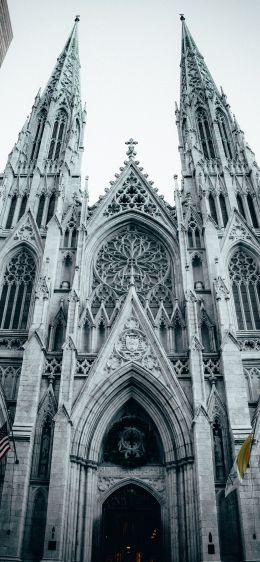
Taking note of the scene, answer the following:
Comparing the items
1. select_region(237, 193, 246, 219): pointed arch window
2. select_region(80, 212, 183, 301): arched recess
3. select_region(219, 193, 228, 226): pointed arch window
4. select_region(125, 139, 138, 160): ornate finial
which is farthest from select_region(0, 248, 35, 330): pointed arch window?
select_region(237, 193, 246, 219): pointed arch window

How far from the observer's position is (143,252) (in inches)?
910

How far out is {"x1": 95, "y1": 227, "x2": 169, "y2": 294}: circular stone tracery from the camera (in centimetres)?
2189

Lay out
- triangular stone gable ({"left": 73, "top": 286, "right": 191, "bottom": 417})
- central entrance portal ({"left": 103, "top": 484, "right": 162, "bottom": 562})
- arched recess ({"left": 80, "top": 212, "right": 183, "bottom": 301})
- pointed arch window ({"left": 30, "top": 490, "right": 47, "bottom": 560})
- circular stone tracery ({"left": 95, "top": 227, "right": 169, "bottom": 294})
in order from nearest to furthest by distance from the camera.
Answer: pointed arch window ({"left": 30, "top": 490, "right": 47, "bottom": 560})
central entrance portal ({"left": 103, "top": 484, "right": 162, "bottom": 562})
triangular stone gable ({"left": 73, "top": 286, "right": 191, "bottom": 417})
arched recess ({"left": 80, "top": 212, "right": 183, "bottom": 301})
circular stone tracery ({"left": 95, "top": 227, "right": 169, "bottom": 294})

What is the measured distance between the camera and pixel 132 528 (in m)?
16.4

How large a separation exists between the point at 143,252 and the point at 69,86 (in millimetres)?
16155

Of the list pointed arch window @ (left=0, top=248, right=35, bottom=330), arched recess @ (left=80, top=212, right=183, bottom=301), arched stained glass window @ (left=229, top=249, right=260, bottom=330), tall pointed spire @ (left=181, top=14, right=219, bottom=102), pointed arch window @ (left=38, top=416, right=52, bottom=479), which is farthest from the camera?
tall pointed spire @ (left=181, top=14, right=219, bottom=102)

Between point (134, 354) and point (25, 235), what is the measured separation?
8763 millimetres

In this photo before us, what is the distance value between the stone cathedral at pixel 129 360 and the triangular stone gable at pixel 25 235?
0.24 feet

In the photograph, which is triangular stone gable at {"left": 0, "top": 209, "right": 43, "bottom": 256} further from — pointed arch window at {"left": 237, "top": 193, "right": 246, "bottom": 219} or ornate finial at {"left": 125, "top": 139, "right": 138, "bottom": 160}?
pointed arch window at {"left": 237, "top": 193, "right": 246, "bottom": 219}

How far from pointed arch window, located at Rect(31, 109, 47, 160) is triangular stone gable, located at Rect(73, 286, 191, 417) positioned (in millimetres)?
12786

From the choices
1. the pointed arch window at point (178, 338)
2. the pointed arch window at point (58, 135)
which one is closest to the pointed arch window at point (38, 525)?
Result: the pointed arch window at point (178, 338)

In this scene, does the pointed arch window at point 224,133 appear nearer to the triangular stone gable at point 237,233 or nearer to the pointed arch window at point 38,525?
the triangular stone gable at point 237,233

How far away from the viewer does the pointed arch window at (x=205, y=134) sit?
1078 inches

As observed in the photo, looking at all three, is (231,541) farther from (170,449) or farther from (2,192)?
A: (2,192)
